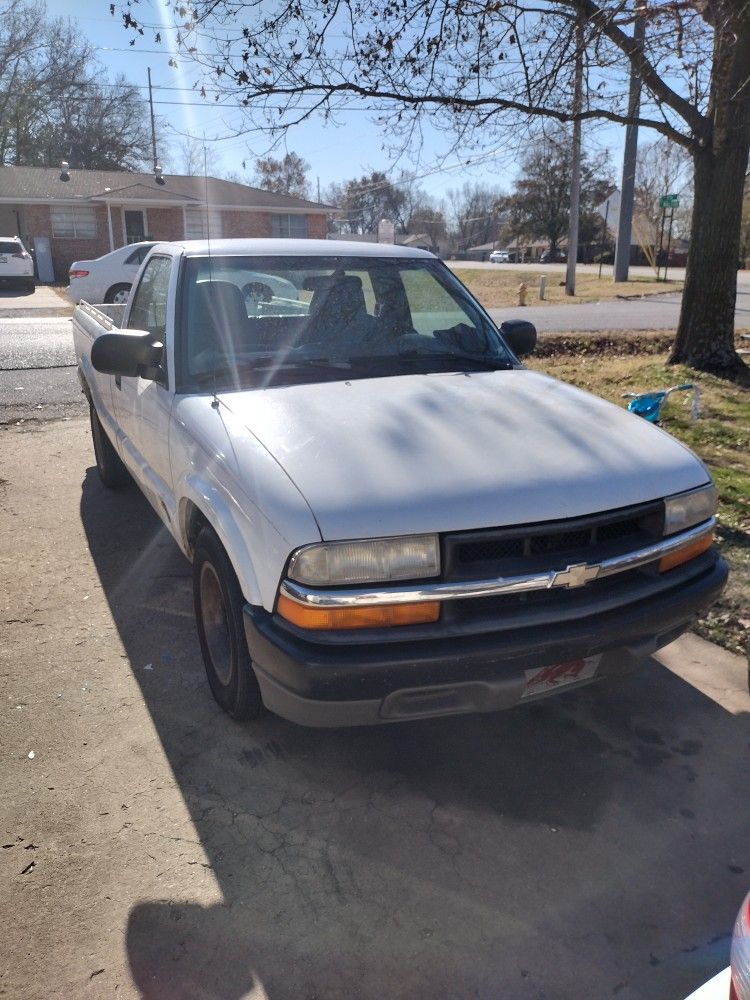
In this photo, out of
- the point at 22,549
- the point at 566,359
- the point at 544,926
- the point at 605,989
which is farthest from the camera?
the point at 566,359

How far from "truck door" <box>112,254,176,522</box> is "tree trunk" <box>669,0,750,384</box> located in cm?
566

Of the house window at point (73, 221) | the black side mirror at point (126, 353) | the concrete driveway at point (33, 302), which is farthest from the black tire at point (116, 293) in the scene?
the house window at point (73, 221)

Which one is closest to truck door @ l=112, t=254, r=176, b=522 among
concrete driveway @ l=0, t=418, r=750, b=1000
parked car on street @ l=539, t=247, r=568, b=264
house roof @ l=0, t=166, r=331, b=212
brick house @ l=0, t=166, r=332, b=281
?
concrete driveway @ l=0, t=418, r=750, b=1000

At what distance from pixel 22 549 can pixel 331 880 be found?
11.1 feet

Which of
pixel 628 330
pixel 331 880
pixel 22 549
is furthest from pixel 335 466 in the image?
pixel 628 330

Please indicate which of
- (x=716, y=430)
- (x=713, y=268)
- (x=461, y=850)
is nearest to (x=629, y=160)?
(x=713, y=268)

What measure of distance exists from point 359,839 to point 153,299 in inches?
124

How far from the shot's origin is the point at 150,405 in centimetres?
396

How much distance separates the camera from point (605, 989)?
2164mm

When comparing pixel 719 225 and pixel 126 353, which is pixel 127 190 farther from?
pixel 126 353

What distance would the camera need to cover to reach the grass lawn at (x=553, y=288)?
26234mm

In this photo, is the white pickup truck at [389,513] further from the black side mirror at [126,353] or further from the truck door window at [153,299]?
the truck door window at [153,299]

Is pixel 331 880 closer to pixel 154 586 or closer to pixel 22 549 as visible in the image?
pixel 154 586

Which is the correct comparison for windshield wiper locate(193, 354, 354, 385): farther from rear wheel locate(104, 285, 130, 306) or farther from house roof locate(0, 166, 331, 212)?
house roof locate(0, 166, 331, 212)
